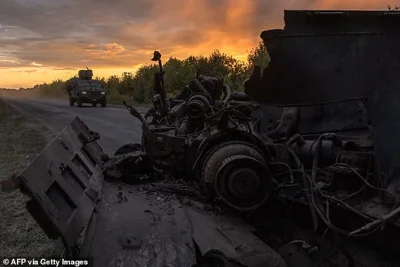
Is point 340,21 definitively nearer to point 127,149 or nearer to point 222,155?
point 222,155

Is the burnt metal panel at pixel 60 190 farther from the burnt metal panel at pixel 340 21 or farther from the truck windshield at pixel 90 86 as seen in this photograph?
the truck windshield at pixel 90 86

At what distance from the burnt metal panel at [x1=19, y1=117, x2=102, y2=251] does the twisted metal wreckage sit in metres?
0.01

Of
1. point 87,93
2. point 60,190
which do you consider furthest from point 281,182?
point 87,93

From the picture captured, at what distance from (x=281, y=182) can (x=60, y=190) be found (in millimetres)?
2013

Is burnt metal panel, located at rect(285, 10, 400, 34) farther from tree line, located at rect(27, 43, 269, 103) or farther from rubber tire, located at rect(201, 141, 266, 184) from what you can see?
tree line, located at rect(27, 43, 269, 103)

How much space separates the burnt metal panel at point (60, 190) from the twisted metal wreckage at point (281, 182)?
0.03 ft

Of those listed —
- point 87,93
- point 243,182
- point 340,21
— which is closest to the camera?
point 340,21

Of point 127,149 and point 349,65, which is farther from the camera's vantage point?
point 127,149

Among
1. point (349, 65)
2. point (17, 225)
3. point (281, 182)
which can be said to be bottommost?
point (17, 225)

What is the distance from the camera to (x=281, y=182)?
4.42m

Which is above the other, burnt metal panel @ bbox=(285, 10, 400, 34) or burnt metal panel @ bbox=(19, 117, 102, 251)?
burnt metal panel @ bbox=(285, 10, 400, 34)

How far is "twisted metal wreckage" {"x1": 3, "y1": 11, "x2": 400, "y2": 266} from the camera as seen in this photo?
3379 mm

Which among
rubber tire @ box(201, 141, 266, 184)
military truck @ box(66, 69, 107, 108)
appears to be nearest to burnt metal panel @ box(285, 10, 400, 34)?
rubber tire @ box(201, 141, 266, 184)

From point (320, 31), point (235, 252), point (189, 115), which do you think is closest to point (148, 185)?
point (189, 115)
